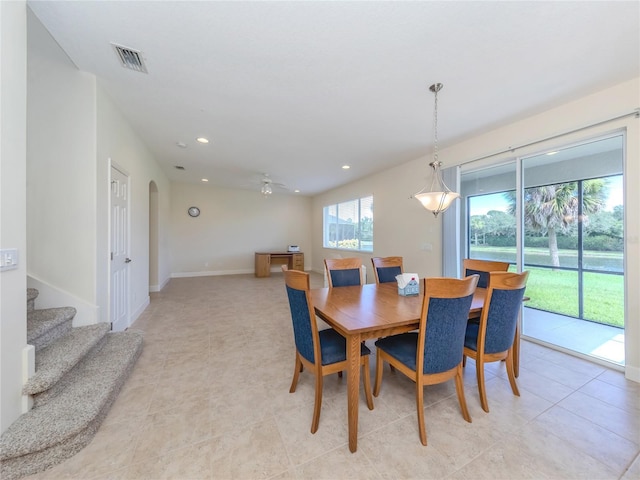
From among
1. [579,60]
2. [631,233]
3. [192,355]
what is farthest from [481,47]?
[192,355]

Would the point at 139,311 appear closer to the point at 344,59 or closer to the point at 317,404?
the point at 317,404

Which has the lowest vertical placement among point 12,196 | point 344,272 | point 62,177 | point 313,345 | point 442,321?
point 313,345

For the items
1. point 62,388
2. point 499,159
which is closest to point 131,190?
point 62,388

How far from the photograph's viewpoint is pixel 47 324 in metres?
1.88

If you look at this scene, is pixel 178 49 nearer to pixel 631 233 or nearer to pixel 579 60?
pixel 579 60

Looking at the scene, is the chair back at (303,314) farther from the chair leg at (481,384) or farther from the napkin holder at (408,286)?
the chair leg at (481,384)

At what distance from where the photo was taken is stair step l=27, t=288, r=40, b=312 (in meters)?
2.00

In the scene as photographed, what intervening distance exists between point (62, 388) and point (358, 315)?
83.8 inches

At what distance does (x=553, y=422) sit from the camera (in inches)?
64.2

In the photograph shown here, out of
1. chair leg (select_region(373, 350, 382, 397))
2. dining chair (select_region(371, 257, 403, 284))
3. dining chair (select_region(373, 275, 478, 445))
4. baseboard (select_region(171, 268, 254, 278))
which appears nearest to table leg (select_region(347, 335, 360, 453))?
dining chair (select_region(373, 275, 478, 445))

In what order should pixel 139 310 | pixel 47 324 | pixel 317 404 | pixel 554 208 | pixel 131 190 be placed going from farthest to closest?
1. pixel 139 310
2. pixel 131 190
3. pixel 554 208
4. pixel 47 324
5. pixel 317 404

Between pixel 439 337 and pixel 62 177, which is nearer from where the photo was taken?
pixel 439 337

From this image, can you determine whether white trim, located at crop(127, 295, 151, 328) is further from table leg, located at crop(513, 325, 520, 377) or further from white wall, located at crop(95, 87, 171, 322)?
table leg, located at crop(513, 325, 520, 377)

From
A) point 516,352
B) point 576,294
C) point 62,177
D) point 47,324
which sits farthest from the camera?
point 576,294
